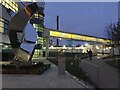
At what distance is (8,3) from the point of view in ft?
181

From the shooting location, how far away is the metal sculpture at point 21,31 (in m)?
26.5

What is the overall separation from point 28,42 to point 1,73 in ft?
18.8

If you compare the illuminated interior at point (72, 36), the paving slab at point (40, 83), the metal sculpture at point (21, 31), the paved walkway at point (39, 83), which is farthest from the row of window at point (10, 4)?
the paved walkway at point (39, 83)

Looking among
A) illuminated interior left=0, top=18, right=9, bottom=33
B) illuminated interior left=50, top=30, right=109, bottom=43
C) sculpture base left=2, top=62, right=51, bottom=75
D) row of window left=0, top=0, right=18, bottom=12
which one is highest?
row of window left=0, top=0, right=18, bottom=12

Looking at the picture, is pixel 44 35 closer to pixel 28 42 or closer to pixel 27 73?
pixel 28 42

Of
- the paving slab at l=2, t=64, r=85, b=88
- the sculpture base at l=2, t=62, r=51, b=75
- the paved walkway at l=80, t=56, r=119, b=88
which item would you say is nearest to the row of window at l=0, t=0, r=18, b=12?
the sculpture base at l=2, t=62, r=51, b=75

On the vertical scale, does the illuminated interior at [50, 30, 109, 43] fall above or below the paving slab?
above

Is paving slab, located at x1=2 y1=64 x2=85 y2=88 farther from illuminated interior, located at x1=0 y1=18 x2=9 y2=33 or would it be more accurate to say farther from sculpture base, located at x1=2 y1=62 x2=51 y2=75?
illuminated interior, located at x1=0 y1=18 x2=9 y2=33

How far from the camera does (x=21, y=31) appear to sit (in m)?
27.0

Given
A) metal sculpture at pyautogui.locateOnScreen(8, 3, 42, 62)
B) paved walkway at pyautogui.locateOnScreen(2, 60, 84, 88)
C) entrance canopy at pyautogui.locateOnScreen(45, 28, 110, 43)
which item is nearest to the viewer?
paved walkway at pyautogui.locateOnScreen(2, 60, 84, 88)

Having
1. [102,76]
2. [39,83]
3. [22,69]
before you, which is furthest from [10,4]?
[39,83]

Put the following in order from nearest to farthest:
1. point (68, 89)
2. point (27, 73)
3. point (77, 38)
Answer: point (68, 89) < point (27, 73) < point (77, 38)

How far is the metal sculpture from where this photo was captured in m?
26.5

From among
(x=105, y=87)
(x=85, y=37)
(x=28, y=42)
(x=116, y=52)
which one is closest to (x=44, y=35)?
(x=116, y=52)
